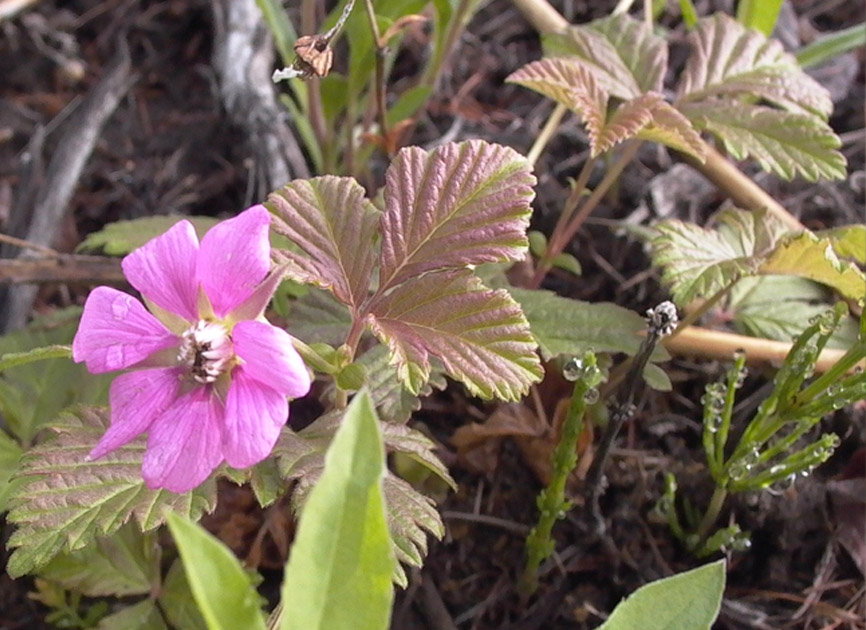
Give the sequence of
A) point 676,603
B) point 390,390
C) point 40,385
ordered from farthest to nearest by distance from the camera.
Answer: point 40,385
point 390,390
point 676,603

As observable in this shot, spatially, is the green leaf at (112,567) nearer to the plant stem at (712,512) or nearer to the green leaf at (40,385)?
the green leaf at (40,385)

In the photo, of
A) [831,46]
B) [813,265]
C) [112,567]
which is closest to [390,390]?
[112,567]

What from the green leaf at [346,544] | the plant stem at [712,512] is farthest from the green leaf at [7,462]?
the plant stem at [712,512]

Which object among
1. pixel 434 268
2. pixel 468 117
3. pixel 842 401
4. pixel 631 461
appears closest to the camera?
pixel 434 268

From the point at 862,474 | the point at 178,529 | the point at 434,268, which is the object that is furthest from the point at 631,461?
the point at 178,529

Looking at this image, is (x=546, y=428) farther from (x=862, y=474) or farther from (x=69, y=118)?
(x=69, y=118)

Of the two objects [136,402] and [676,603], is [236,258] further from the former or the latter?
[676,603]

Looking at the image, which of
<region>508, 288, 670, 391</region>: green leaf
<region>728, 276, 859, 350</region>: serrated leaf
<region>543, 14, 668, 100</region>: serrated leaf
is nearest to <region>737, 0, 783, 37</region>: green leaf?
<region>543, 14, 668, 100</region>: serrated leaf
